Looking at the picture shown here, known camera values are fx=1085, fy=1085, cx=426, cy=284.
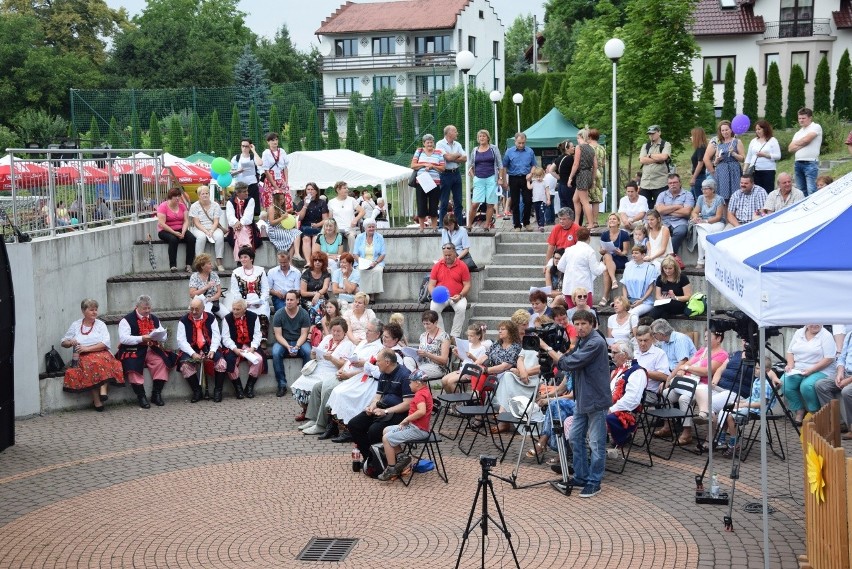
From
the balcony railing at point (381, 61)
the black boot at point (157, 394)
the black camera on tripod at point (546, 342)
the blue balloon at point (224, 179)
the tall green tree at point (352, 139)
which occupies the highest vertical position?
the balcony railing at point (381, 61)

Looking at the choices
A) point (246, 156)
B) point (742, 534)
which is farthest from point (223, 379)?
point (742, 534)

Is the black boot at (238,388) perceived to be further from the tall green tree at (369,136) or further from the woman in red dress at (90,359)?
the tall green tree at (369,136)

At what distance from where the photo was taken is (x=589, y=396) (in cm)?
1059

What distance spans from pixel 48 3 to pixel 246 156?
200 feet

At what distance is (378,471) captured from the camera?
1159 centimetres

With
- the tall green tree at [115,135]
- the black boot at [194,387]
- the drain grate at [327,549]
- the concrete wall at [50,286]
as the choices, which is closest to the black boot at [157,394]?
the black boot at [194,387]

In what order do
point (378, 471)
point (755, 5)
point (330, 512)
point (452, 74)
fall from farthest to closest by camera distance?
point (452, 74) → point (755, 5) → point (378, 471) → point (330, 512)

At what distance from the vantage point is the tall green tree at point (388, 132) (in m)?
45.7

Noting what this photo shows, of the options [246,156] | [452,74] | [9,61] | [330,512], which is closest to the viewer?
[330,512]

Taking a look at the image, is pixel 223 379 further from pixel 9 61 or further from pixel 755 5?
pixel 9 61

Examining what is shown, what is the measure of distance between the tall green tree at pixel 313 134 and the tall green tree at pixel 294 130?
1.22 feet

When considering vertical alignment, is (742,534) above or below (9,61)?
below

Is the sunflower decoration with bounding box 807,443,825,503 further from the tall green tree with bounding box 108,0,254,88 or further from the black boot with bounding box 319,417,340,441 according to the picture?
the tall green tree with bounding box 108,0,254,88

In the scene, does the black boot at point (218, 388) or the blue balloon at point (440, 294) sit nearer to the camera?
the black boot at point (218, 388)
